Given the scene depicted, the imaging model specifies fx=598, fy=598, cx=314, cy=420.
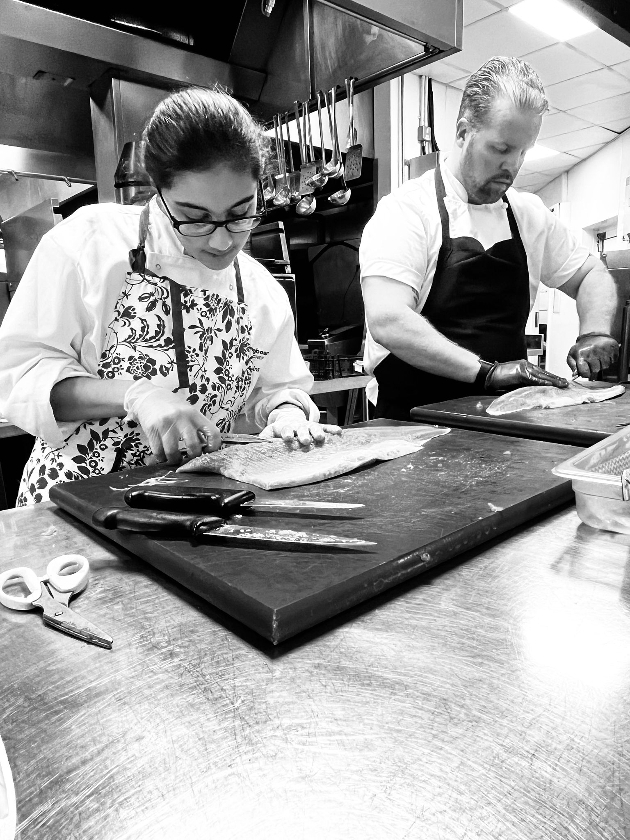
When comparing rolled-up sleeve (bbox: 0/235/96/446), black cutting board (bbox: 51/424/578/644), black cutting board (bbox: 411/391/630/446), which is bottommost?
black cutting board (bbox: 51/424/578/644)

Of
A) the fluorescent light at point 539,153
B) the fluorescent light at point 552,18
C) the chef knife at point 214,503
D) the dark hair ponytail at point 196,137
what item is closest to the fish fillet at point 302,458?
the chef knife at point 214,503

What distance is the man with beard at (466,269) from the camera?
6.98 feet

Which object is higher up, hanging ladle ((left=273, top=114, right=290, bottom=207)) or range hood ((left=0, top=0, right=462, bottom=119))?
range hood ((left=0, top=0, right=462, bottom=119))

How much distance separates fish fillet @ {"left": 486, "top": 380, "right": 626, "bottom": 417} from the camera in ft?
5.87

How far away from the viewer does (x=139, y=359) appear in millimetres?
1511

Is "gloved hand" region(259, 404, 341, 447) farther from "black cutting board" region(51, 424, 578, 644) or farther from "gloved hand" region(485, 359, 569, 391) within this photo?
"gloved hand" region(485, 359, 569, 391)

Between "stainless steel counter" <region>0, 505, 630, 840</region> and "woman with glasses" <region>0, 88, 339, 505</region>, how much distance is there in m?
0.68

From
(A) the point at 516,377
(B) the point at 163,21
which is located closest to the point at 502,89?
(A) the point at 516,377

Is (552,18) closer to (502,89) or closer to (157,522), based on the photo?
(502,89)

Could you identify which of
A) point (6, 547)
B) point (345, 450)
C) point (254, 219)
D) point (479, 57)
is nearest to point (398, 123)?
point (479, 57)

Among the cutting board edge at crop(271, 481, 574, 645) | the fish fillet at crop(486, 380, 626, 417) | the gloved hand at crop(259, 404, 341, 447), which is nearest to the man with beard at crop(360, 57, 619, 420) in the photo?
the fish fillet at crop(486, 380, 626, 417)

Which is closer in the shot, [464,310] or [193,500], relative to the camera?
[193,500]

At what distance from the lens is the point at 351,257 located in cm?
413

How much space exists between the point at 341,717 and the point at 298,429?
3.17 ft
